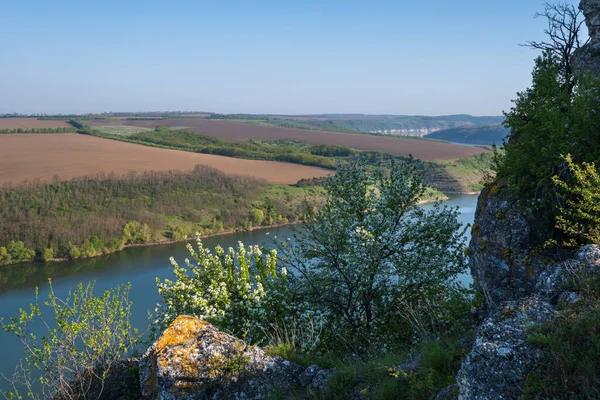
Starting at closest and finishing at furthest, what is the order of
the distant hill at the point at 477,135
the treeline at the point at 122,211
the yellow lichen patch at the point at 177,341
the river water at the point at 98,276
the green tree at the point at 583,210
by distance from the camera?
the yellow lichen patch at the point at 177,341 < the green tree at the point at 583,210 < the river water at the point at 98,276 < the treeline at the point at 122,211 < the distant hill at the point at 477,135

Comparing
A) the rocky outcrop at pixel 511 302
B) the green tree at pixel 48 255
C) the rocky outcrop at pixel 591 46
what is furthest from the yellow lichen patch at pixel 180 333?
the green tree at pixel 48 255

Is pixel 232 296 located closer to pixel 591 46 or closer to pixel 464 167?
pixel 591 46

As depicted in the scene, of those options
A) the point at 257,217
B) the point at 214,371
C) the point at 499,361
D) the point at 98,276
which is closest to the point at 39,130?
the point at 257,217

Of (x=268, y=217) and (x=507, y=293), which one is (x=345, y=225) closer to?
(x=507, y=293)

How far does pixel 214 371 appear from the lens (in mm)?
5992

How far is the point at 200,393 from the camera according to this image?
5.91 metres

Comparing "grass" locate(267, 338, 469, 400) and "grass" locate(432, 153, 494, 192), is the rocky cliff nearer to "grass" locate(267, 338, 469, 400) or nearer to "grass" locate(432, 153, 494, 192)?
"grass" locate(267, 338, 469, 400)

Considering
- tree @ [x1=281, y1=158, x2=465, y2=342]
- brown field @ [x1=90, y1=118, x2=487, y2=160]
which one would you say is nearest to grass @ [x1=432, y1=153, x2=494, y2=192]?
brown field @ [x1=90, y1=118, x2=487, y2=160]

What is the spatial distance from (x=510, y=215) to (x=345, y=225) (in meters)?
3.99

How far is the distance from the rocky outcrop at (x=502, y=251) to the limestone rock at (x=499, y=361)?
3.36 m

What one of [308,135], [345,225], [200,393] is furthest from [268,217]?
[308,135]

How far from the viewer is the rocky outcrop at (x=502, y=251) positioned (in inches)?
297

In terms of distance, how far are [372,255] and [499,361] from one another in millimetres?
6485

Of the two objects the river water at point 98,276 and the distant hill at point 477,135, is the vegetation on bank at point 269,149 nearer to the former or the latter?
the river water at point 98,276
